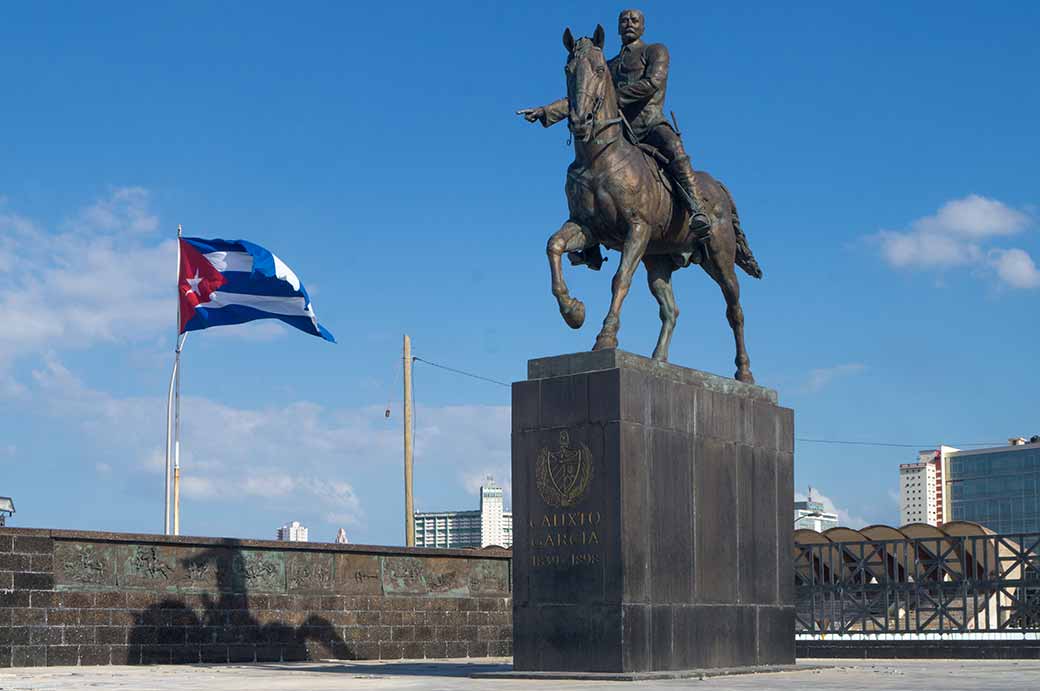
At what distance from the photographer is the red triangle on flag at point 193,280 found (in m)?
25.5

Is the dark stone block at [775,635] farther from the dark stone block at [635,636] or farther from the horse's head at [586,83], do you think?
the horse's head at [586,83]

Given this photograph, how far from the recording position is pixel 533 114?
14.2 meters

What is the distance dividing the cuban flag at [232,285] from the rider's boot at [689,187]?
12.6 m

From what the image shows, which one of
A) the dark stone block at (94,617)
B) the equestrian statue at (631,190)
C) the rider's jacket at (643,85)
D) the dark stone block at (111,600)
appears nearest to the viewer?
the equestrian statue at (631,190)

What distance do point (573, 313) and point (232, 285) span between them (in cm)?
1345

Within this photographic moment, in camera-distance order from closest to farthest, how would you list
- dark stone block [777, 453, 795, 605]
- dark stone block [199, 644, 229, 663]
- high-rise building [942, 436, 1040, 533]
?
1. dark stone block [777, 453, 795, 605]
2. dark stone block [199, 644, 229, 663]
3. high-rise building [942, 436, 1040, 533]

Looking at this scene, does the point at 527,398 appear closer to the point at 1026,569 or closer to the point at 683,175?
the point at 683,175

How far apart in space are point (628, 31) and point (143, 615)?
9256 mm

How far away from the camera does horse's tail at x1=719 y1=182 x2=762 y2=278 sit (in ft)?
53.2

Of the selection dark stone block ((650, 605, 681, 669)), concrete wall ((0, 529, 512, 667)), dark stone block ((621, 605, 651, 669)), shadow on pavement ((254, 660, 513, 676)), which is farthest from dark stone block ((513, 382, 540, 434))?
concrete wall ((0, 529, 512, 667))

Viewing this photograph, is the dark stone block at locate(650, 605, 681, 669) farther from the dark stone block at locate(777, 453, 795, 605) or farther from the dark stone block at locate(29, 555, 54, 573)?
the dark stone block at locate(29, 555, 54, 573)

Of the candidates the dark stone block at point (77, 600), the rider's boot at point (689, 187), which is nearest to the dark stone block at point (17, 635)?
the dark stone block at point (77, 600)

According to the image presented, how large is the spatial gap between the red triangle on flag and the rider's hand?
12.8 metres

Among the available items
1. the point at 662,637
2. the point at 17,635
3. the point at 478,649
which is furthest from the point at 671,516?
the point at 478,649
